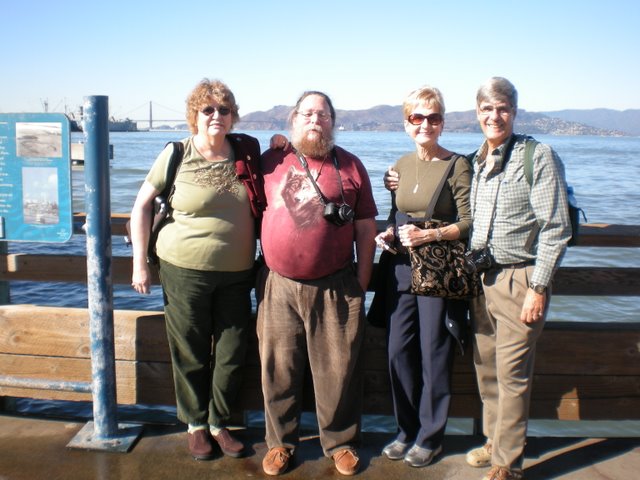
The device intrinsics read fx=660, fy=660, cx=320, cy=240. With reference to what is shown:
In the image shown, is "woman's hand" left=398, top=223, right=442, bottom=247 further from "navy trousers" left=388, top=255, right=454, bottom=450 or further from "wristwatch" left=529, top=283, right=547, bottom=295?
"wristwatch" left=529, top=283, right=547, bottom=295

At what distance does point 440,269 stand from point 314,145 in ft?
2.86

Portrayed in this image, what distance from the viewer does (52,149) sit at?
3428mm

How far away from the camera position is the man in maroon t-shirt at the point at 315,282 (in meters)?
3.26

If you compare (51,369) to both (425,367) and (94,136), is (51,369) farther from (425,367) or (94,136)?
(425,367)

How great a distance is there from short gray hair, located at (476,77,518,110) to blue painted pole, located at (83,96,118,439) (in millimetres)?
1854

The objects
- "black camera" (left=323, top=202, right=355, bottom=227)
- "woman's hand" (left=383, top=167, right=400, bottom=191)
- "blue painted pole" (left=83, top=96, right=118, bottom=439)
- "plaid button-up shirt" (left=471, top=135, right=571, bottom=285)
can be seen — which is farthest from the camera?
"woman's hand" (left=383, top=167, right=400, bottom=191)

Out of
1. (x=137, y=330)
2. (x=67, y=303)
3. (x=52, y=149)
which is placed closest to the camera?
(x=52, y=149)

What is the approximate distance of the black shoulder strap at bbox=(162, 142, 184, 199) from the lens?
3.28 meters

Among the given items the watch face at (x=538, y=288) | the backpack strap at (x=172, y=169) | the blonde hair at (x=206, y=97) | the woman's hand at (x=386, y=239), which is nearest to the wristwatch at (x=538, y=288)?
the watch face at (x=538, y=288)

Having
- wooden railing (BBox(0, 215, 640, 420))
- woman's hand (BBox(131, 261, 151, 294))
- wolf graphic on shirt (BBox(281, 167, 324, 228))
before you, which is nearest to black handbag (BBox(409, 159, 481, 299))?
wolf graphic on shirt (BBox(281, 167, 324, 228))

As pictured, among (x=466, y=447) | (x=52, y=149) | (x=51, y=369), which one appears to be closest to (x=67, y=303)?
(x=51, y=369)

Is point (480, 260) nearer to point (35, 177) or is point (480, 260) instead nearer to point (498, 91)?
point (498, 91)

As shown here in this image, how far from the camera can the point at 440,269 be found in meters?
3.23

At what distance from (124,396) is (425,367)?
178cm
